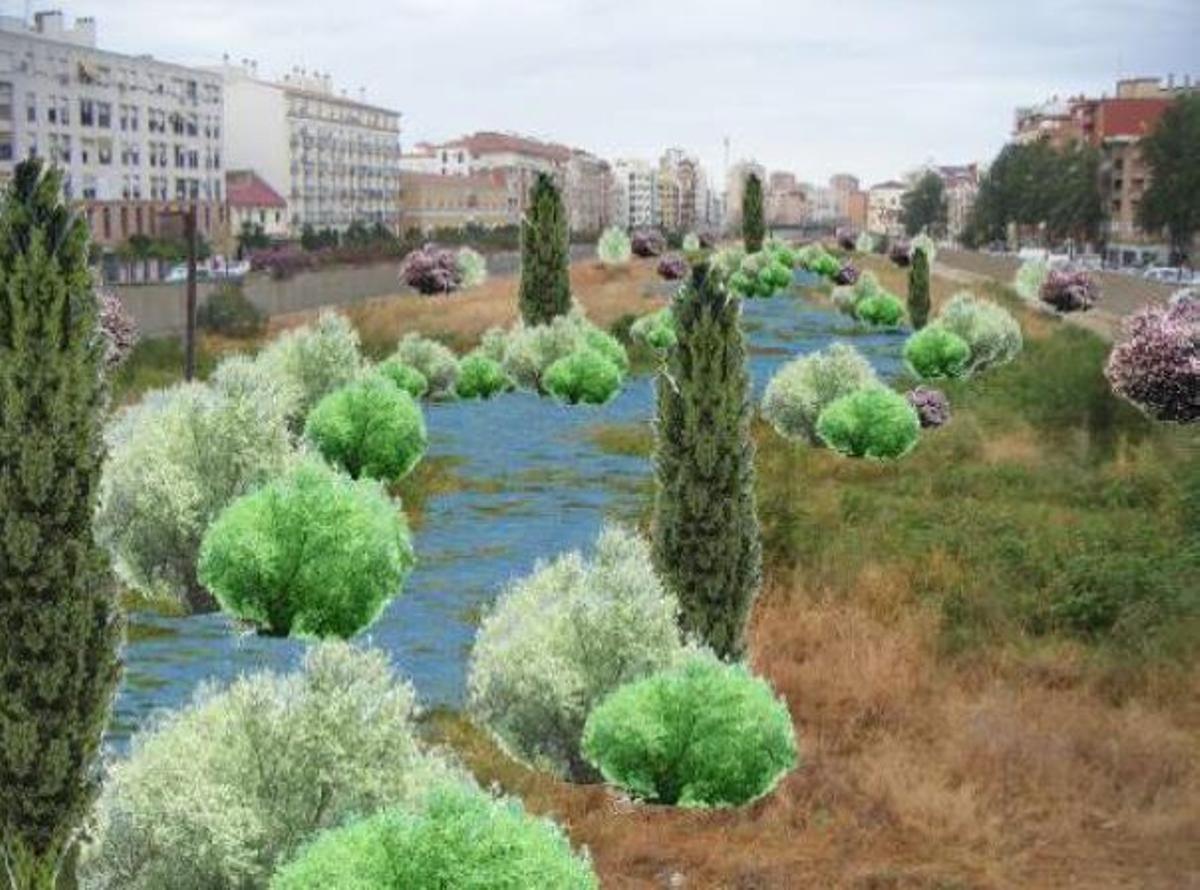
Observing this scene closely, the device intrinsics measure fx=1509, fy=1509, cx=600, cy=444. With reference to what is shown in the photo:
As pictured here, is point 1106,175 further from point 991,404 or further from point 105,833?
point 105,833

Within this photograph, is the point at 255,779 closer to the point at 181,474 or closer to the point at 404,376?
the point at 181,474

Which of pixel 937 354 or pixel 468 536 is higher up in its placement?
pixel 937 354

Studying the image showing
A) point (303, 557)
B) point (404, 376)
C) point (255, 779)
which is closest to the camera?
point (255, 779)

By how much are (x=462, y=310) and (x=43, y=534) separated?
2215 inches

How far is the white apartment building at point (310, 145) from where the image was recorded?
480ft

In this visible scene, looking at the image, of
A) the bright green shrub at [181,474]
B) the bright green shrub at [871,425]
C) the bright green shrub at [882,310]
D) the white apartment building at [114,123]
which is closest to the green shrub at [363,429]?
the bright green shrub at [181,474]

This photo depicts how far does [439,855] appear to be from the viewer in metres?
8.26

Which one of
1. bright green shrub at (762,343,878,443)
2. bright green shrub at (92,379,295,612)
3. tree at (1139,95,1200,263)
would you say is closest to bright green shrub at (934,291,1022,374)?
bright green shrub at (762,343,878,443)

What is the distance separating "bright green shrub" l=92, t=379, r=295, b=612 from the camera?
20.1 metres

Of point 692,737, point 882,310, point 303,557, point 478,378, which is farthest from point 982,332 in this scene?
point 692,737

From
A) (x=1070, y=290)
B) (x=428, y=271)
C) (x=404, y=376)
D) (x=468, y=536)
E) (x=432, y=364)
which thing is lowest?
(x=468, y=536)

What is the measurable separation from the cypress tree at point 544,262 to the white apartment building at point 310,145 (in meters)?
94.0

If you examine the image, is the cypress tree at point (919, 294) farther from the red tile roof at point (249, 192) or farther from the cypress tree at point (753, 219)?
the red tile roof at point (249, 192)

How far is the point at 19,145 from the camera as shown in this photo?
9538 centimetres
